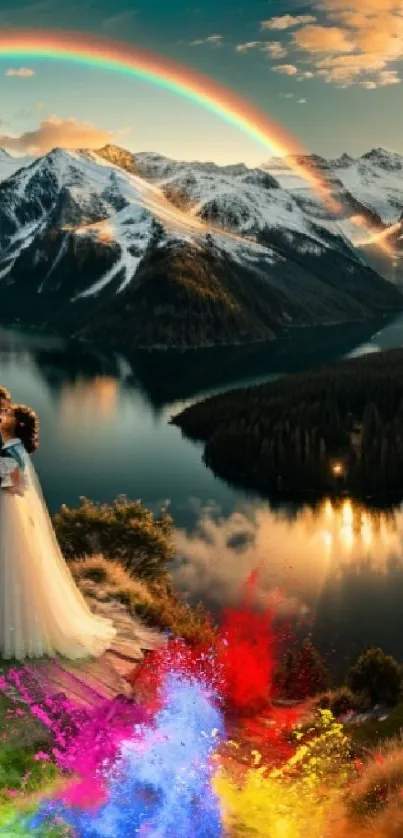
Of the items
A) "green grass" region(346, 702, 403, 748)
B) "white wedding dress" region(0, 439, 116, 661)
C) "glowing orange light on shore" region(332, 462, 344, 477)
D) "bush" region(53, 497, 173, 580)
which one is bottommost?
"glowing orange light on shore" region(332, 462, 344, 477)

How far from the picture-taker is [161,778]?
19266 millimetres

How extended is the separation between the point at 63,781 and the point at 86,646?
447 centimetres

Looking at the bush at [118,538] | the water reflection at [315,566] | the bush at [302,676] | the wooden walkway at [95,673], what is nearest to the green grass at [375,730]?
the wooden walkway at [95,673]

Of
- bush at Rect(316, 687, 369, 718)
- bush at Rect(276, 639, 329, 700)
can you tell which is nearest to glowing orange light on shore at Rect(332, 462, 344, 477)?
bush at Rect(276, 639, 329, 700)

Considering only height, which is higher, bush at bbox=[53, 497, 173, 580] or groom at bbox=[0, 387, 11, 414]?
groom at bbox=[0, 387, 11, 414]

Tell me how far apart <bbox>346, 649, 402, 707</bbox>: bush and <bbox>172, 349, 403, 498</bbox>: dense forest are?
61.2 m

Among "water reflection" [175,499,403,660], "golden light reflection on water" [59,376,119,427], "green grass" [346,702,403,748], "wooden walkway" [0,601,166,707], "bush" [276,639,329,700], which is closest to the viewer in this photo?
"wooden walkway" [0,601,166,707]

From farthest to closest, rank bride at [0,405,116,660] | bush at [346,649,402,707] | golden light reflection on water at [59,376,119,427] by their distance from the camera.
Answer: golden light reflection on water at [59,376,119,427]
bush at [346,649,402,707]
bride at [0,405,116,660]

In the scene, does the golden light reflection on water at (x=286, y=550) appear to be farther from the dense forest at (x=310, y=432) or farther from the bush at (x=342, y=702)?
the bush at (x=342, y=702)

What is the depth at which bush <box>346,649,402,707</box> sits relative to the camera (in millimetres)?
34906

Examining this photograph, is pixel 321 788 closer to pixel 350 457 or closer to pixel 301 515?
pixel 301 515

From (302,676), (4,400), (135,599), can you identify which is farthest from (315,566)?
(4,400)

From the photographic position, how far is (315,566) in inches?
2677

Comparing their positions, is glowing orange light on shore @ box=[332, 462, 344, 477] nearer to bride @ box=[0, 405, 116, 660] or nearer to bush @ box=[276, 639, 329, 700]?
bush @ box=[276, 639, 329, 700]
